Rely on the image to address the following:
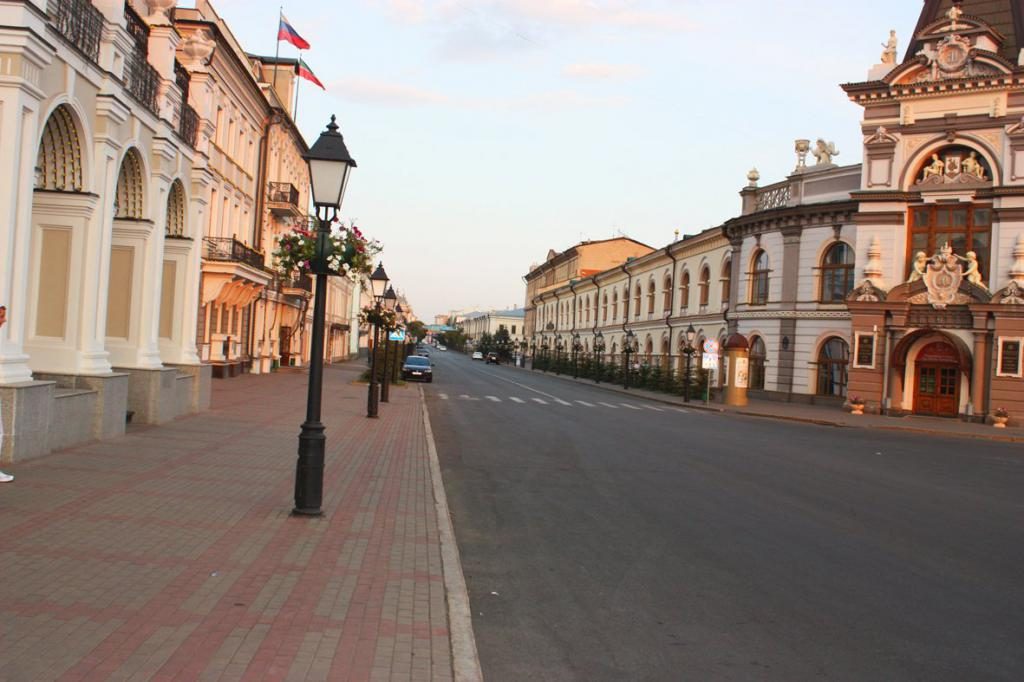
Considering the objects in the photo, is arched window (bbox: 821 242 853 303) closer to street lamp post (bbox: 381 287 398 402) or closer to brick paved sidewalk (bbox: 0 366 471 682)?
street lamp post (bbox: 381 287 398 402)

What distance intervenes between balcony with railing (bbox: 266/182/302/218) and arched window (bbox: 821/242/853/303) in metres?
24.8

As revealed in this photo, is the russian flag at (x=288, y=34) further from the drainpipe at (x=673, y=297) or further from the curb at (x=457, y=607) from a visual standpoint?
the curb at (x=457, y=607)

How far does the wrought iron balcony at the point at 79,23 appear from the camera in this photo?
1106 centimetres

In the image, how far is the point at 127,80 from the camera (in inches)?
520

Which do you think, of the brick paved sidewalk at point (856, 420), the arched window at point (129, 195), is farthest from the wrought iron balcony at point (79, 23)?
the brick paved sidewalk at point (856, 420)

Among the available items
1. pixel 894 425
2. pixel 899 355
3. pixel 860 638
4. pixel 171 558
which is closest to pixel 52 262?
pixel 171 558

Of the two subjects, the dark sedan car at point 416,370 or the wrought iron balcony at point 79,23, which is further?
the dark sedan car at point 416,370

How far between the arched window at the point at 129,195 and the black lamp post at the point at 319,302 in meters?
7.09

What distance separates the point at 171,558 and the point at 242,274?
89.1 feet

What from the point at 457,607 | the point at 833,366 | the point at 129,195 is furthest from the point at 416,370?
the point at 457,607

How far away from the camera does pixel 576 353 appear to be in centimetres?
7356

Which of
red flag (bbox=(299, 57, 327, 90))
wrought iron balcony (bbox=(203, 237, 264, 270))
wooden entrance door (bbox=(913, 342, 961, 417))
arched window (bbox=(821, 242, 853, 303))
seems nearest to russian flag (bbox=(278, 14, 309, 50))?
red flag (bbox=(299, 57, 327, 90))

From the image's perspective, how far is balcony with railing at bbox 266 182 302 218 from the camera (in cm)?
4141

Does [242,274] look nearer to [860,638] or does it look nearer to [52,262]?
[52,262]
